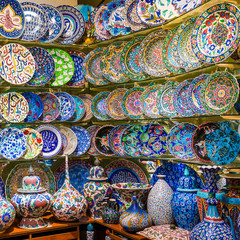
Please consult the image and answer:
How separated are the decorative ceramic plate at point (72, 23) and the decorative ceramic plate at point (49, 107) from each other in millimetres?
580

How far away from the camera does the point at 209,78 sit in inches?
96.3

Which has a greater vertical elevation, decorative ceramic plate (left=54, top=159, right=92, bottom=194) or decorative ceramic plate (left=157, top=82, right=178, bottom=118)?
decorative ceramic plate (left=157, top=82, right=178, bottom=118)

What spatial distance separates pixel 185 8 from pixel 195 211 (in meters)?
1.48

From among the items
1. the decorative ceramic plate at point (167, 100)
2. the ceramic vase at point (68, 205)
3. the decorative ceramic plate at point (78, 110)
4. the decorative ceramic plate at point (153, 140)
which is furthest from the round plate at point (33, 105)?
the decorative ceramic plate at point (167, 100)

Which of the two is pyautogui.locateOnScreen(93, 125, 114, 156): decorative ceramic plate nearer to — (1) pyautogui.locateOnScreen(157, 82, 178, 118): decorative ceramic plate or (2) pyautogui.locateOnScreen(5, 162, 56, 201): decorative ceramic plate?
(2) pyautogui.locateOnScreen(5, 162, 56, 201): decorative ceramic plate

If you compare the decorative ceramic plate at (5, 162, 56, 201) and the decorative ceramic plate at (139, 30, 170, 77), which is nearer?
the decorative ceramic plate at (139, 30, 170, 77)

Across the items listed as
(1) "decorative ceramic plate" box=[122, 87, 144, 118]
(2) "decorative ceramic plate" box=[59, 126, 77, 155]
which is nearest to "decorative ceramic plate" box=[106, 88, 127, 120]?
(1) "decorative ceramic plate" box=[122, 87, 144, 118]

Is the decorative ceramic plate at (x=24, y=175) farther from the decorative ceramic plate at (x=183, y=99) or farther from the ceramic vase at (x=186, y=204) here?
the decorative ceramic plate at (x=183, y=99)

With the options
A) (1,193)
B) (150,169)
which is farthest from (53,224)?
(150,169)

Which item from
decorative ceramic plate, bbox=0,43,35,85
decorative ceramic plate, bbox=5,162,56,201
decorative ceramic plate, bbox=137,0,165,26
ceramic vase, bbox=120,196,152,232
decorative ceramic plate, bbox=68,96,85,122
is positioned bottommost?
ceramic vase, bbox=120,196,152,232

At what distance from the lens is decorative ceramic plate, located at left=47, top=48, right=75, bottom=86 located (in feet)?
11.4

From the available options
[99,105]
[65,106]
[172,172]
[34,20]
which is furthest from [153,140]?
[34,20]

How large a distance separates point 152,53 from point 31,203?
1559mm

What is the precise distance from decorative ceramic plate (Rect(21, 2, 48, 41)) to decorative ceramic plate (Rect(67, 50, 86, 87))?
0.38 m
